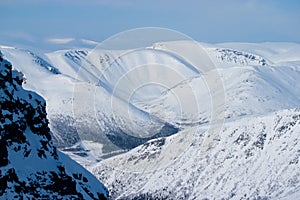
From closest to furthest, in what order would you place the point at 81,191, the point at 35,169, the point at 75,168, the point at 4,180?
the point at 4,180 → the point at 35,169 → the point at 81,191 → the point at 75,168

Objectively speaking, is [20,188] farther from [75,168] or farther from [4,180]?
[75,168]

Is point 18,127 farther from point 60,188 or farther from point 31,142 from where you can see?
point 60,188

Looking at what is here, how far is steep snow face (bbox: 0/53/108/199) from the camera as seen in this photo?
253 ft

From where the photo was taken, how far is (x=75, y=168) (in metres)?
97.6

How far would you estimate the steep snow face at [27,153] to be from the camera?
253 ft

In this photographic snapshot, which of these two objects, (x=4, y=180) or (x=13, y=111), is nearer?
(x=4, y=180)

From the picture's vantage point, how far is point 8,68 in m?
86.5

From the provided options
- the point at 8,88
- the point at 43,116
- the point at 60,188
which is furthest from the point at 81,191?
the point at 8,88

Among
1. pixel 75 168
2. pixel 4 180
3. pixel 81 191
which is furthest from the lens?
pixel 75 168

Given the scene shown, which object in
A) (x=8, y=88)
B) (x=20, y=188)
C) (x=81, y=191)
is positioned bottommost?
(x=81, y=191)

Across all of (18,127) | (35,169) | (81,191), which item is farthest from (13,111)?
(81,191)

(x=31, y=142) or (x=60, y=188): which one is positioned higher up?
(x=31, y=142)

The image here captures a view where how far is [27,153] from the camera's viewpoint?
273 feet

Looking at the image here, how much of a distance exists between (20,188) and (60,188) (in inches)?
344
